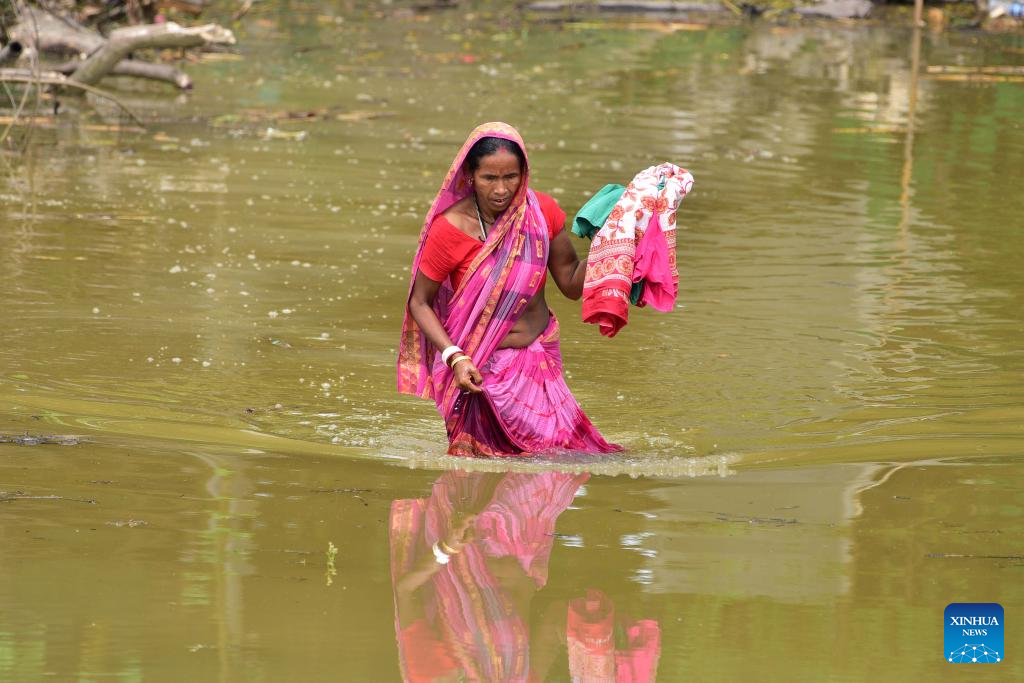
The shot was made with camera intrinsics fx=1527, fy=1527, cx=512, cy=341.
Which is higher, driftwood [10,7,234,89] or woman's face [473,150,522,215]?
woman's face [473,150,522,215]

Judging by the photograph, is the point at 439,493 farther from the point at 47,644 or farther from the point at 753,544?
the point at 47,644

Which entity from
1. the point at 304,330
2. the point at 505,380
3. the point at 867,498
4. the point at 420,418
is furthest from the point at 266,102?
the point at 867,498

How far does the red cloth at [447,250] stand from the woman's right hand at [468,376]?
1.06 ft

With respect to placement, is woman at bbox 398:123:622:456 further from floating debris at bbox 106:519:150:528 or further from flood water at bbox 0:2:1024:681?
floating debris at bbox 106:519:150:528

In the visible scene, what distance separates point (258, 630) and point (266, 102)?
11.9 metres

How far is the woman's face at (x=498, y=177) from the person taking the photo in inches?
200

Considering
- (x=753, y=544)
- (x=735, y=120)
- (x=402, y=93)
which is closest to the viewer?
(x=753, y=544)

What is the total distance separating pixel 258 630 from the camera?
145 inches

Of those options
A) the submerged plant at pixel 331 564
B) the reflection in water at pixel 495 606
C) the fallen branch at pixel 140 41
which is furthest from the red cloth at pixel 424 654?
the fallen branch at pixel 140 41

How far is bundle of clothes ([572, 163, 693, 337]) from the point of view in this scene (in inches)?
205

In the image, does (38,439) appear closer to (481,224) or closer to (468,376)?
(468,376)

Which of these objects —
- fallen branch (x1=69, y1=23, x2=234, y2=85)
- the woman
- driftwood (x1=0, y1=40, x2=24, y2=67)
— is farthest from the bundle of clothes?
driftwood (x1=0, y1=40, x2=24, y2=67)

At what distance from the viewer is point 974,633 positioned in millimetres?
3725

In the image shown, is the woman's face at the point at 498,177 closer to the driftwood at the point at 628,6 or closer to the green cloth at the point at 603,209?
the green cloth at the point at 603,209
